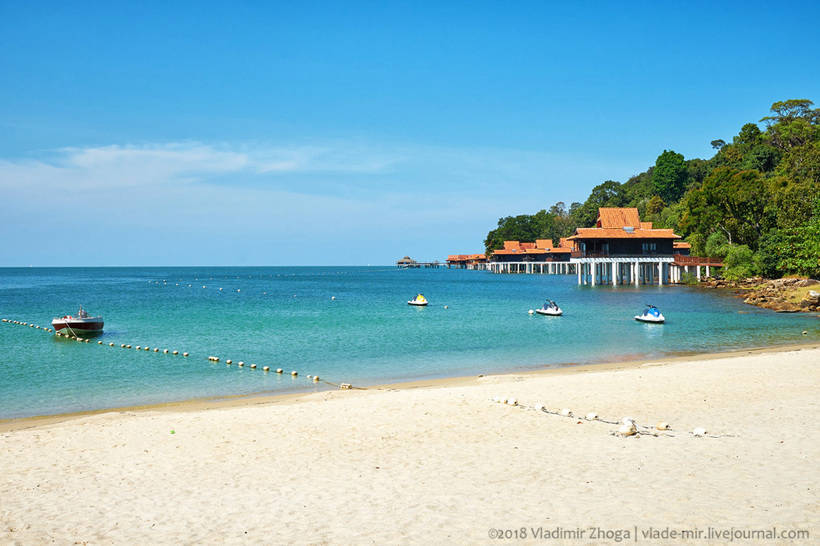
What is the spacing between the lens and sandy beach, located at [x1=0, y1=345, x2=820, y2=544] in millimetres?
6840

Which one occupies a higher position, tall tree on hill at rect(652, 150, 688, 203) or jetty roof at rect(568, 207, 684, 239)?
tall tree on hill at rect(652, 150, 688, 203)

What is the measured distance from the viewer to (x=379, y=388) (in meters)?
17.8

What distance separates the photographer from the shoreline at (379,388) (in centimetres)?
1461

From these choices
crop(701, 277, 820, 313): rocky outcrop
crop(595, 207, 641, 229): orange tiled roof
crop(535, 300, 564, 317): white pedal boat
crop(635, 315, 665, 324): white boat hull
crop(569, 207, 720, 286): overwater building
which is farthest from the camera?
crop(595, 207, 641, 229): orange tiled roof

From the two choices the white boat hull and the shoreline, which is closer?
the shoreline

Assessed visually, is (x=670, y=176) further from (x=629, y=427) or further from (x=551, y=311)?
(x=629, y=427)

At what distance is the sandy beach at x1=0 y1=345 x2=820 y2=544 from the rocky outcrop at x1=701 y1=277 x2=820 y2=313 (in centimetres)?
2966

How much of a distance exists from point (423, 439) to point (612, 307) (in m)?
37.9

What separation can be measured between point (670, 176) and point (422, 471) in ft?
392

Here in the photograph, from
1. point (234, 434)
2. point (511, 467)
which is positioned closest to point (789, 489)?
point (511, 467)

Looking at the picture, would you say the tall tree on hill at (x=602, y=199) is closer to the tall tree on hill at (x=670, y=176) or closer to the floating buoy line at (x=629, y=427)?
the tall tree on hill at (x=670, y=176)

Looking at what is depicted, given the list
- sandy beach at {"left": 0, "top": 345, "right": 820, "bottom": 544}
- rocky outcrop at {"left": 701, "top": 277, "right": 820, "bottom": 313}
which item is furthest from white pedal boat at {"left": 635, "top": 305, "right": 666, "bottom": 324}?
sandy beach at {"left": 0, "top": 345, "right": 820, "bottom": 544}

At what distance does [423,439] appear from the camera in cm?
1070

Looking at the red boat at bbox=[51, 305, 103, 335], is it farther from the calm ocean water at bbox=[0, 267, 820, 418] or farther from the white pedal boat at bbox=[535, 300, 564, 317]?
the white pedal boat at bbox=[535, 300, 564, 317]
